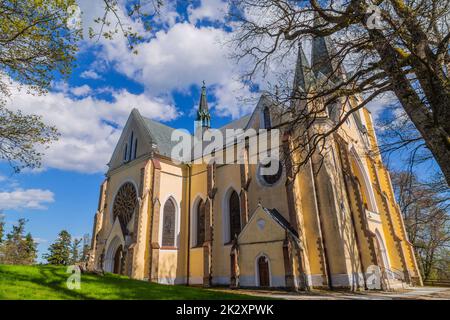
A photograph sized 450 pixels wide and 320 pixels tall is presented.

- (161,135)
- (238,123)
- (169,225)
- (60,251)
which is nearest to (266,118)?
(238,123)

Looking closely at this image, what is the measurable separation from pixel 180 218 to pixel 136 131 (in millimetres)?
9231

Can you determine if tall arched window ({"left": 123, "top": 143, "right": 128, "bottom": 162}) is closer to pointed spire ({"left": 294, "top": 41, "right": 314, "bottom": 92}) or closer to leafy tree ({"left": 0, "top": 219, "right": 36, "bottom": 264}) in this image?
pointed spire ({"left": 294, "top": 41, "right": 314, "bottom": 92})

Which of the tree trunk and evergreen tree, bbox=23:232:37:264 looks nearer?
the tree trunk

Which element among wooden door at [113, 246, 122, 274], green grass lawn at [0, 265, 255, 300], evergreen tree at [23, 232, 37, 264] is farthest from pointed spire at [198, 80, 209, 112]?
evergreen tree at [23, 232, 37, 264]

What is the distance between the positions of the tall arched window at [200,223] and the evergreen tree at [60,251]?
27549mm

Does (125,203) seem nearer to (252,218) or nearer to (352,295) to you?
(252,218)

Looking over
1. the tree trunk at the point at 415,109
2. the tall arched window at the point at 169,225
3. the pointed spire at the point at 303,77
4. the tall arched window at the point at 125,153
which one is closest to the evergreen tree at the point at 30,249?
the tall arched window at the point at 125,153

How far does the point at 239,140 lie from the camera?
21.1m

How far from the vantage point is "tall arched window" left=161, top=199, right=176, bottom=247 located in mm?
21531

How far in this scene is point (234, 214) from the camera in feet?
66.0

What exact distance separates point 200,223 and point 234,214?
3845 millimetres

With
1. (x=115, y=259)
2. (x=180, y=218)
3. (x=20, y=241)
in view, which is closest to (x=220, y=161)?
(x=180, y=218)

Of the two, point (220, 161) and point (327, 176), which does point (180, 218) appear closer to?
point (220, 161)

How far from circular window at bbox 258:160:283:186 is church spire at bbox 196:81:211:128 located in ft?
61.2
